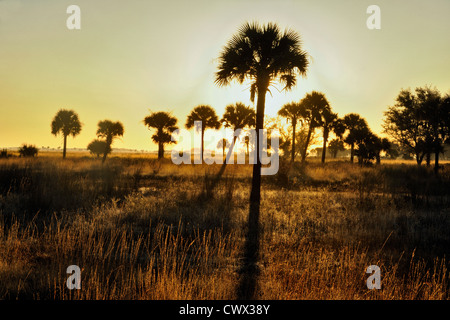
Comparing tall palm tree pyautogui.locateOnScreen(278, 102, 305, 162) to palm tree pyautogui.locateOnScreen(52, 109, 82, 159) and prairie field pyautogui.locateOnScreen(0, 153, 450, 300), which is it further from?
palm tree pyautogui.locateOnScreen(52, 109, 82, 159)

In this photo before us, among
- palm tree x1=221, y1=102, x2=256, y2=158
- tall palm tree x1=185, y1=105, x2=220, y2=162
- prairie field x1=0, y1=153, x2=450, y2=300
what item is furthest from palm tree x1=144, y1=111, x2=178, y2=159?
prairie field x1=0, y1=153, x2=450, y2=300

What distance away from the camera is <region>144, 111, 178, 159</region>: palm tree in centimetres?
4612

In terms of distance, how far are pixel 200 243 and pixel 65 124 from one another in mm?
59683

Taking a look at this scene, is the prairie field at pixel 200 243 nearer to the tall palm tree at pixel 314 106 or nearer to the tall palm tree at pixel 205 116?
the tall palm tree at pixel 314 106

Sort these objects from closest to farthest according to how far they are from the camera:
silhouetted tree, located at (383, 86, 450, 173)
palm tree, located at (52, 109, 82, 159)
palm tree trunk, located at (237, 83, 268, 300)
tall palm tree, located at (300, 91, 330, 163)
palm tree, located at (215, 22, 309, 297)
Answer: palm tree trunk, located at (237, 83, 268, 300)
palm tree, located at (215, 22, 309, 297)
silhouetted tree, located at (383, 86, 450, 173)
tall palm tree, located at (300, 91, 330, 163)
palm tree, located at (52, 109, 82, 159)

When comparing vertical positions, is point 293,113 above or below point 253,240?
above

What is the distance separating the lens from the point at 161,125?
46.5 metres

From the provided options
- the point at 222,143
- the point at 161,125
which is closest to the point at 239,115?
the point at 161,125

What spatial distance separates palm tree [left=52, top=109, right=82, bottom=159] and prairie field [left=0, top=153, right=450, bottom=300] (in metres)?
48.1

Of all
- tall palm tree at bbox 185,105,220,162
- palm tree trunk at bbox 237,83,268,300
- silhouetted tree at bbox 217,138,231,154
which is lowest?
palm tree trunk at bbox 237,83,268,300

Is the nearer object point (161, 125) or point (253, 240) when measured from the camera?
point (253, 240)

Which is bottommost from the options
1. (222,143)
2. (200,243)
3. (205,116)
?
(200,243)

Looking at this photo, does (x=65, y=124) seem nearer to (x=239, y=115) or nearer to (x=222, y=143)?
(x=222, y=143)

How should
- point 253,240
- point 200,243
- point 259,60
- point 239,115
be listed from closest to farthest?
point 200,243 < point 253,240 < point 259,60 < point 239,115
